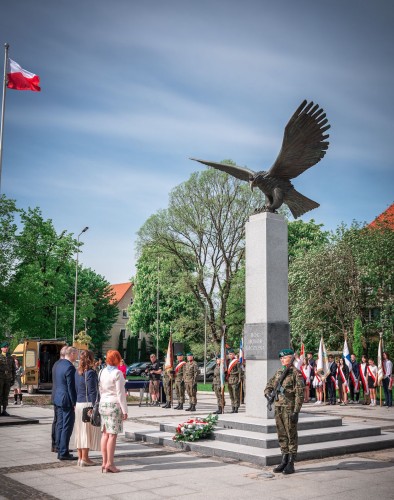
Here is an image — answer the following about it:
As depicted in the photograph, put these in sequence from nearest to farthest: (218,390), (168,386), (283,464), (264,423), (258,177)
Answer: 1. (283,464)
2. (264,423)
3. (258,177)
4. (218,390)
5. (168,386)

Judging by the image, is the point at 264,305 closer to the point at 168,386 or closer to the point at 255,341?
the point at 255,341

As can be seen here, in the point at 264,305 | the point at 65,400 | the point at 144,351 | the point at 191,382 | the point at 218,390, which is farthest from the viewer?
the point at 144,351

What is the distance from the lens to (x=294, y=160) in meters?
13.3

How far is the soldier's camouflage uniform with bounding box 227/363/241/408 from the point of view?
16.8 metres

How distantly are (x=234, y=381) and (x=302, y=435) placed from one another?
648 cm

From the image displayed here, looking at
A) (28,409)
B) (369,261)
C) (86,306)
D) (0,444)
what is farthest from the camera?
(86,306)

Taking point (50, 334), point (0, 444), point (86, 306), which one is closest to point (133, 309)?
point (86, 306)

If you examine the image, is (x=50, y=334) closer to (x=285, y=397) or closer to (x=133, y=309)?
(x=133, y=309)

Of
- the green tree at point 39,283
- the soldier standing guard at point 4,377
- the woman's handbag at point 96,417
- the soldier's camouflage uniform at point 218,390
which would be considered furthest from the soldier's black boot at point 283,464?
the green tree at point 39,283

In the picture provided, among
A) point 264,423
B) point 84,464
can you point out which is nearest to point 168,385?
point 264,423

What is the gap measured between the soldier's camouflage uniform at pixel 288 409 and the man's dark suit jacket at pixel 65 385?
3535mm

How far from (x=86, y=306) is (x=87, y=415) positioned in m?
39.6

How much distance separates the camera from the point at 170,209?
4200 centimetres

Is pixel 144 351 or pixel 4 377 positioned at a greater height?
pixel 4 377
